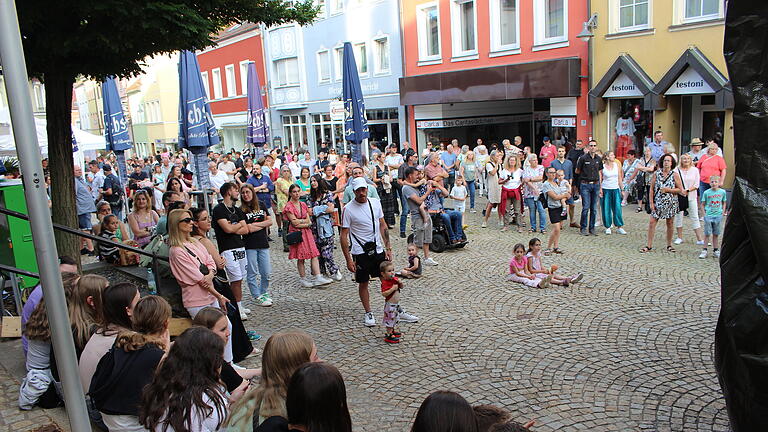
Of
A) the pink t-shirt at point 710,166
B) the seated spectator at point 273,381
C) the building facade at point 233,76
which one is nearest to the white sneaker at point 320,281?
the seated spectator at point 273,381

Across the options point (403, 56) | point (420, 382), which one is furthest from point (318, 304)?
point (403, 56)

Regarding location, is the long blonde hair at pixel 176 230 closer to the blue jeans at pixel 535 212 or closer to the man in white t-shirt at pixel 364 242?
the man in white t-shirt at pixel 364 242

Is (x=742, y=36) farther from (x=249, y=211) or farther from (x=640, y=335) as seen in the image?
(x=249, y=211)

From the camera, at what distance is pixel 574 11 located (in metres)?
19.4

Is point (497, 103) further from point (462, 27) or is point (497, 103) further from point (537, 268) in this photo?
point (537, 268)

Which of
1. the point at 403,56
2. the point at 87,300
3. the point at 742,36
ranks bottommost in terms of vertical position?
the point at 87,300

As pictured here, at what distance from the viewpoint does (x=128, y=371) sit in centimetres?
376

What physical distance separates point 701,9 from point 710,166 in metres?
6.23

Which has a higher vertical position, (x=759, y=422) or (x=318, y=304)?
(x=759, y=422)

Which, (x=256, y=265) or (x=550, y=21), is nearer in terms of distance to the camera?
(x=256, y=265)

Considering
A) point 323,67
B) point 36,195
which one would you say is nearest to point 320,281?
point 36,195

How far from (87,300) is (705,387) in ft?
17.3

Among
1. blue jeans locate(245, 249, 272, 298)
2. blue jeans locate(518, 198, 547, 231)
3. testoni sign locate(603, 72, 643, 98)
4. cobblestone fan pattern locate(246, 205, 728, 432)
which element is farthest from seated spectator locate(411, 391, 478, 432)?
testoni sign locate(603, 72, 643, 98)

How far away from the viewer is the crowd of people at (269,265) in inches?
128
